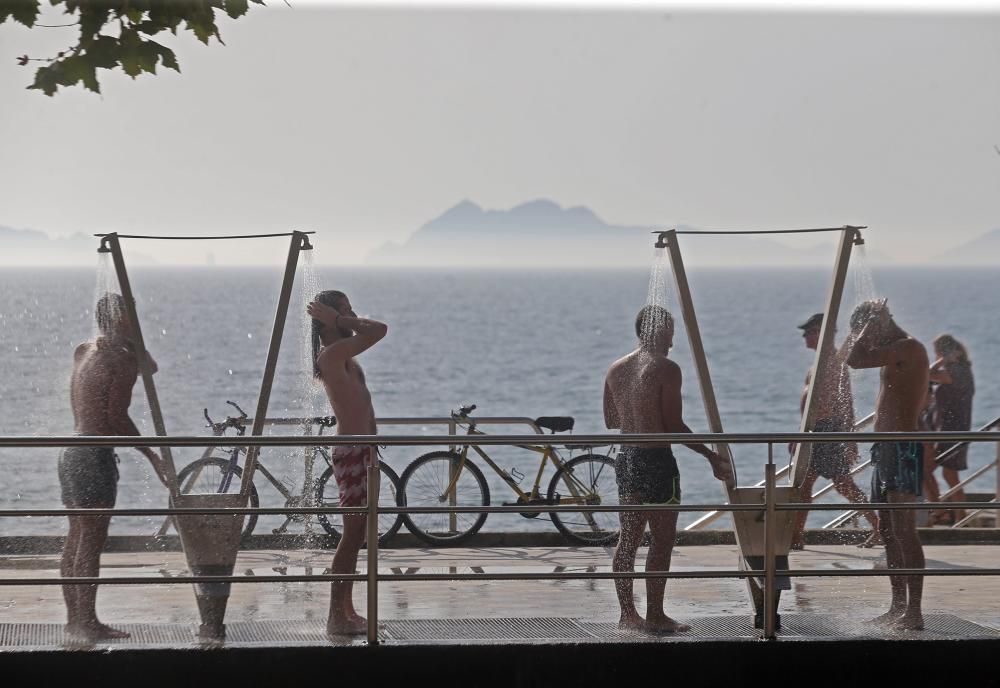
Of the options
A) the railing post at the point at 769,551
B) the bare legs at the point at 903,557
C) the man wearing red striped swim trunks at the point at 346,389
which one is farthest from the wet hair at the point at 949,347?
the man wearing red striped swim trunks at the point at 346,389

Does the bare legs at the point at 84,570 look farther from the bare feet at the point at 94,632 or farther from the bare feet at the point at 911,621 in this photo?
the bare feet at the point at 911,621

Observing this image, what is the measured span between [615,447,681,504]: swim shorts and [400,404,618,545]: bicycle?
0.14m

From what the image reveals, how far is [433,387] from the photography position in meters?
52.9

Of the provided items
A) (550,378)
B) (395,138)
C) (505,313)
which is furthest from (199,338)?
(505,313)

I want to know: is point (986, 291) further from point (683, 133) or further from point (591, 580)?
point (591, 580)

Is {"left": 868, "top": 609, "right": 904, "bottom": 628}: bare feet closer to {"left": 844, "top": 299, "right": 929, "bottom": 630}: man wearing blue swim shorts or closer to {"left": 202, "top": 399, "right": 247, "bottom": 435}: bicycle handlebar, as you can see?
{"left": 844, "top": 299, "right": 929, "bottom": 630}: man wearing blue swim shorts

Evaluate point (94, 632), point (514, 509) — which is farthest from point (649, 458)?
point (94, 632)

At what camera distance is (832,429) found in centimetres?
637

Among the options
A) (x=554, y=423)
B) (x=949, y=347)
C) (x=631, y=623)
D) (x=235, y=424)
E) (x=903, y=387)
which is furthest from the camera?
(x=949, y=347)

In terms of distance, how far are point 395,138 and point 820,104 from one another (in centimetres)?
2780

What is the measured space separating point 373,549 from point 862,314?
246 cm

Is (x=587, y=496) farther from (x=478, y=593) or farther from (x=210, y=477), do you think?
(x=210, y=477)

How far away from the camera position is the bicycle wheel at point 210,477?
601cm

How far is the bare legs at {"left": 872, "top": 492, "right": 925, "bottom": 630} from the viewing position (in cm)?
575
